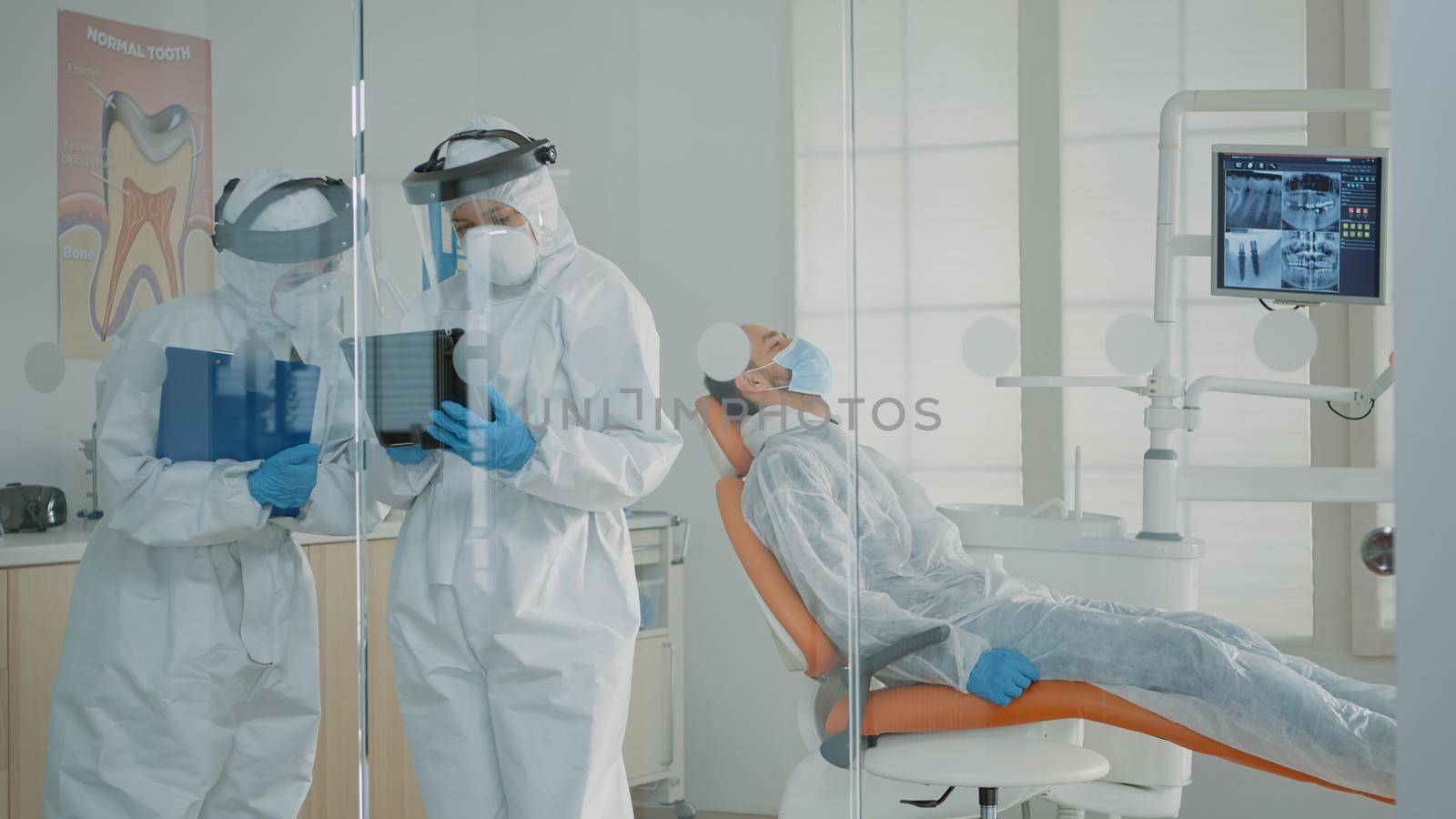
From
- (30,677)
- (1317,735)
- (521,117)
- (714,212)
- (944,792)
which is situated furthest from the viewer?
(30,677)

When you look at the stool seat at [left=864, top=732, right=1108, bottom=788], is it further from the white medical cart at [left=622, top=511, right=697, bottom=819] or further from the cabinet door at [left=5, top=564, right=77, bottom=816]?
the cabinet door at [left=5, top=564, right=77, bottom=816]

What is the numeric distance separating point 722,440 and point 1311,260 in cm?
89

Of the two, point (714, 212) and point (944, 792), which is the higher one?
point (714, 212)

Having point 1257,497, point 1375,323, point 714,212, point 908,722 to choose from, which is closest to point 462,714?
point 908,722

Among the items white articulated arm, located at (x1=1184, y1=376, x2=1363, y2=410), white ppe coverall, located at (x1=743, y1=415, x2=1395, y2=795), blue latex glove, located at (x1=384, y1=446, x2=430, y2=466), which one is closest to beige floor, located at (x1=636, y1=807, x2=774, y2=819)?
white ppe coverall, located at (x1=743, y1=415, x2=1395, y2=795)

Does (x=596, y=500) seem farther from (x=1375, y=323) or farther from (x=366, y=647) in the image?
(x=1375, y=323)

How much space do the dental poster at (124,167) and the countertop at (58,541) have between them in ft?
1.13

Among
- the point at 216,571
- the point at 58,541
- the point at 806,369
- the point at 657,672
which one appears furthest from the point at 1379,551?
the point at 58,541

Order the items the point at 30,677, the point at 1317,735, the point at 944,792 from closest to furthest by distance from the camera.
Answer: the point at 1317,735, the point at 944,792, the point at 30,677

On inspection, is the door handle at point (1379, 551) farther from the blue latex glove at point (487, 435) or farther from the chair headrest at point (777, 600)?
the blue latex glove at point (487, 435)

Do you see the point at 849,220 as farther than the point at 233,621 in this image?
No

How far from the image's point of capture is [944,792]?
1653mm

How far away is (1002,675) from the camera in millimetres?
1608

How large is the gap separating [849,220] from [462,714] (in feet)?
3.45
